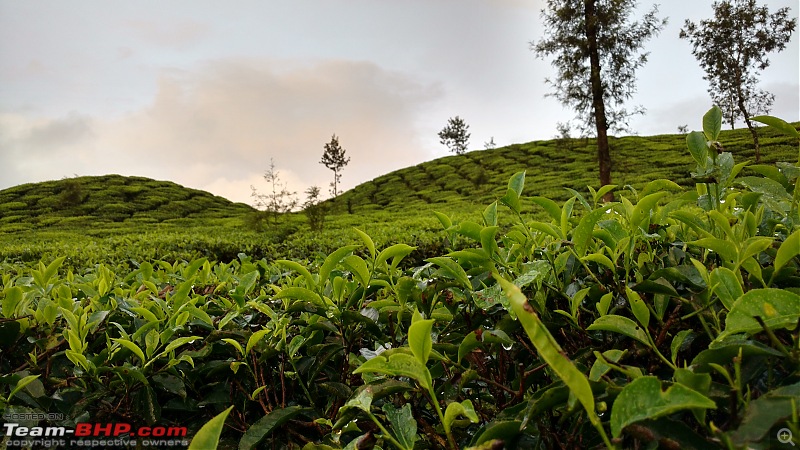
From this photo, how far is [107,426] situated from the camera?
1.12 meters

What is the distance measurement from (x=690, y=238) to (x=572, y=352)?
1.46 ft

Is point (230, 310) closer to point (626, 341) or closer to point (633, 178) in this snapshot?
point (626, 341)

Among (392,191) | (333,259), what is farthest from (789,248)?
(392,191)

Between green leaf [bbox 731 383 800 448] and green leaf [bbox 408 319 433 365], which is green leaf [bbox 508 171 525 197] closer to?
green leaf [bbox 408 319 433 365]

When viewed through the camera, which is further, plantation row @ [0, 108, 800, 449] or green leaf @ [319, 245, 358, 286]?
green leaf @ [319, 245, 358, 286]

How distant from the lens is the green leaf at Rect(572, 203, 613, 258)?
83cm

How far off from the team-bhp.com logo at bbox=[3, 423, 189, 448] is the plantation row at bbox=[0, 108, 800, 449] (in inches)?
0.9

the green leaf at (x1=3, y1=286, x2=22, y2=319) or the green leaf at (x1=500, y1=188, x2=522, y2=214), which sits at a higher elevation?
the green leaf at (x1=500, y1=188, x2=522, y2=214)

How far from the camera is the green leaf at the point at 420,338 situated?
2.06ft

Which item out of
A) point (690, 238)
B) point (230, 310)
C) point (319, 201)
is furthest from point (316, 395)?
point (319, 201)

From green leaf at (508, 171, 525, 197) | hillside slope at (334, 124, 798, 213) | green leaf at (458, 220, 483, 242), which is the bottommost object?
green leaf at (458, 220, 483, 242)

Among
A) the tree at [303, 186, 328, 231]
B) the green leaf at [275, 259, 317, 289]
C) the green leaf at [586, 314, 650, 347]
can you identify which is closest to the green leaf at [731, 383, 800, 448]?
the green leaf at [586, 314, 650, 347]

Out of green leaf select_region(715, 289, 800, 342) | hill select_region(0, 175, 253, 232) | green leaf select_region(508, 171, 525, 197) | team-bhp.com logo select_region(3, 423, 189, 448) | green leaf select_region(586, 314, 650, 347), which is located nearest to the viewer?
green leaf select_region(715, 289, 800, 342)

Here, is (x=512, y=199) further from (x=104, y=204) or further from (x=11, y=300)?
(x=104, y=204)
